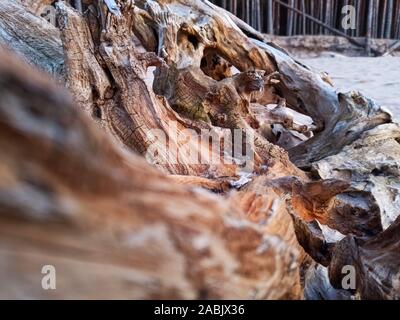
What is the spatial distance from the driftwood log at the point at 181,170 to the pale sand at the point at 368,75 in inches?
58.8

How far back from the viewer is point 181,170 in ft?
5.25

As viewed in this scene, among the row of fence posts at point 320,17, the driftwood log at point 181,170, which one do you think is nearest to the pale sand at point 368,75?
the row of fence posts at point 320,17

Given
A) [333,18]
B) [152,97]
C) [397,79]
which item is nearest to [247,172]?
[152,97]

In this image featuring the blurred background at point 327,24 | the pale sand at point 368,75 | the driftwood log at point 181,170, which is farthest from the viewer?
the blurred background at point 327,24

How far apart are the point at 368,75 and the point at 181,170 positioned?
4627 millimetres

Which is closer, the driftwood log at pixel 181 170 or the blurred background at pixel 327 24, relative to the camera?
the driftwood log at pixel 181 170

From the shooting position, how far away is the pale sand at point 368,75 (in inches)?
173

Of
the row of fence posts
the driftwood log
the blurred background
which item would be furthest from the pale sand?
the driftwood log

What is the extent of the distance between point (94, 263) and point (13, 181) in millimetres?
134

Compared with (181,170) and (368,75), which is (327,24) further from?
(181,170)

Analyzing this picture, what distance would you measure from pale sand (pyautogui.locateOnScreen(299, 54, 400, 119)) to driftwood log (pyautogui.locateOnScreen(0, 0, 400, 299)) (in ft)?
4.90

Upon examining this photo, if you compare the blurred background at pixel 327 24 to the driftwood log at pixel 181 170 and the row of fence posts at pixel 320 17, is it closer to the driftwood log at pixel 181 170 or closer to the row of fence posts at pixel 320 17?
the row of fence posts at pixel 320 17

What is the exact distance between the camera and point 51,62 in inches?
72.2
